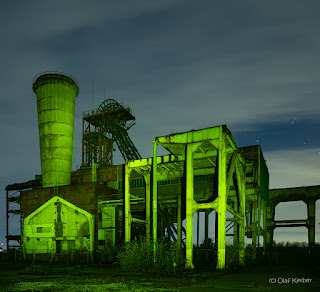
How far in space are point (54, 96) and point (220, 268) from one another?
28362 millimetres

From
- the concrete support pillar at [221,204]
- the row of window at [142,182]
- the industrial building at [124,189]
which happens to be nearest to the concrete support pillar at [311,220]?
the industrial building at [124,189]

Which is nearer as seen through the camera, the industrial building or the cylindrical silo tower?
the industrial building

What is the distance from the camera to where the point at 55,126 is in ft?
120

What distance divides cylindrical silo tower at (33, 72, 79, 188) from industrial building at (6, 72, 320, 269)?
11 centimetres

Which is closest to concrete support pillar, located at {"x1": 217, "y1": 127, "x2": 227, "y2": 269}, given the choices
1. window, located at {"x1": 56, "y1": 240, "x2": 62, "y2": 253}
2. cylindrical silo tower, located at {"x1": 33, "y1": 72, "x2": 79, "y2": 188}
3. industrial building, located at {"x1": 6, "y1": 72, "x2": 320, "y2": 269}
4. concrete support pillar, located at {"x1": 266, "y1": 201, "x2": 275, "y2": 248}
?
industrial building, located at {"x1": 6, "y1": 72, "x2": 320, "y2": 269}

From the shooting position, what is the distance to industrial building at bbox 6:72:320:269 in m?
18.5

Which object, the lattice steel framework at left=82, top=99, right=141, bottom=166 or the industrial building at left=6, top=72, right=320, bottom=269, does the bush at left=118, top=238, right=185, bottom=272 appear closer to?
the industrial building at left=6, top=72, right=320, bottom=269

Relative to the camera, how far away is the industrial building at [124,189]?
18453 millimetres

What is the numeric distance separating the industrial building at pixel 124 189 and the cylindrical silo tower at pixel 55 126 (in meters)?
0.11

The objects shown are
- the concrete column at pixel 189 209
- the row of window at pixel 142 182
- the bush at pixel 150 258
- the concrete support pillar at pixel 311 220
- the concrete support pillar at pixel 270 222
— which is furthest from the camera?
the concrete support pillar at pixel 270 222

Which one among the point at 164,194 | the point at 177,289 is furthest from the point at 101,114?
the point at 177,289

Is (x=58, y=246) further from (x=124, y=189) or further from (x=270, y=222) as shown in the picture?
(x=270, y=222)

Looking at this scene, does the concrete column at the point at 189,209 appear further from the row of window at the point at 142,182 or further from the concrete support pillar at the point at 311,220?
the concrete support pillar at the point at 311,220

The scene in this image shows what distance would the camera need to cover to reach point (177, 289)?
10578 millimetres
